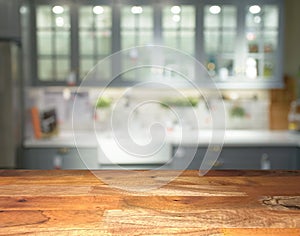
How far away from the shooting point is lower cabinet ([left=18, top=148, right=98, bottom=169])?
→ 3.73 m

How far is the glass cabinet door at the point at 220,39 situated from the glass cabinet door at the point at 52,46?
1.15 m

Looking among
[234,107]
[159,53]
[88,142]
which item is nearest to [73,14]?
[159,53]

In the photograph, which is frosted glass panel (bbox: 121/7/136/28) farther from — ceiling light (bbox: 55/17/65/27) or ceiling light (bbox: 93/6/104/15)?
ceiling light (bbox: 55/17/65/27)

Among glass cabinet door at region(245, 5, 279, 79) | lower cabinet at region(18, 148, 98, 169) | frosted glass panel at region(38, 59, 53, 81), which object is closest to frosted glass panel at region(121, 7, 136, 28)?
frosted glass panel at region(38, 59, 53, 81)

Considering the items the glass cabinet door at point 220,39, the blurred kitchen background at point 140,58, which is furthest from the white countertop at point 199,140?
the glass cabinet door at point 220,39

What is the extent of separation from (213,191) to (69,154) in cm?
273

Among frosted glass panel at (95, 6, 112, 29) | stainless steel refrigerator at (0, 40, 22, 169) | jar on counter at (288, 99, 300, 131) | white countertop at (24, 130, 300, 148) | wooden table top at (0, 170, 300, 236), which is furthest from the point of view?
jar on counter at (288, 99, 300, 131)

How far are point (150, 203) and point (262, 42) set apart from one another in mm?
3226

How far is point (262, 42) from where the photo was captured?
4043 millimetres

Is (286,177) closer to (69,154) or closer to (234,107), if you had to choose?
(69,154)

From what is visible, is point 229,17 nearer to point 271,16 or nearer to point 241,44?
point 241,44

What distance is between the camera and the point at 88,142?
12.3ft

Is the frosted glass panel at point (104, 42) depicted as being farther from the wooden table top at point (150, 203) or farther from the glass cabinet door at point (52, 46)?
the wooden table top at point (150, 203)

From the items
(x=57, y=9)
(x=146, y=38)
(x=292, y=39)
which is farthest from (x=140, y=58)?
(x=292, y=39)
